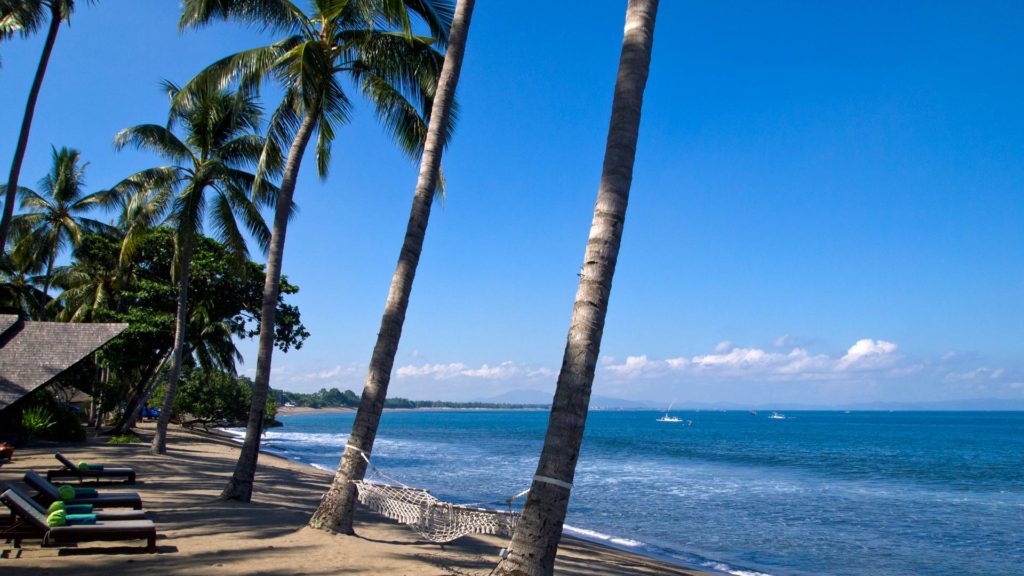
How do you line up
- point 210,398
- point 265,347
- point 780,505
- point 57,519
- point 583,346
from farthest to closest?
point 210,398
point 780,505
point 265,347
point 57,519
point 583,346

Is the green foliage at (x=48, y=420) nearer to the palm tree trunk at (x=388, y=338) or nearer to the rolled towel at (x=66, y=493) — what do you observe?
the rolled towel at (x=66, y=493)

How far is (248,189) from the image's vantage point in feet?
54.6

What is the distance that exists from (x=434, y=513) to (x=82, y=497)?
4388mm

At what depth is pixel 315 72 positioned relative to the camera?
937 cm

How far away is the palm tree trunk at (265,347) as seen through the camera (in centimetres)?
966

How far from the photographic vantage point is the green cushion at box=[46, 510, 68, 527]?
6.11m

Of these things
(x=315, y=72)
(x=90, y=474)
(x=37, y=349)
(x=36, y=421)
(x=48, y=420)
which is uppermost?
(x=315, y=72)

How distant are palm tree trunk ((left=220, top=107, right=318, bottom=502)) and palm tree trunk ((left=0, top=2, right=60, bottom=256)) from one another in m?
5.84

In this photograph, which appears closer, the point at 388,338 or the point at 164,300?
the point at 388,338

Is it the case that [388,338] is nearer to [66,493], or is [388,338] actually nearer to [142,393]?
[66,493]

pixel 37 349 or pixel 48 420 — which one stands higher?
pixel 37 349

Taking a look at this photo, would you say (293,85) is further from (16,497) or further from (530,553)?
(530,553)

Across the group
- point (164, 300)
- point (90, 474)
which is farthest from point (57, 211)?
point (90, 474)

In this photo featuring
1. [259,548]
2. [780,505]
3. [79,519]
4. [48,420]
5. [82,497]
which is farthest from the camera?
[780,505]
